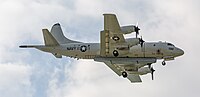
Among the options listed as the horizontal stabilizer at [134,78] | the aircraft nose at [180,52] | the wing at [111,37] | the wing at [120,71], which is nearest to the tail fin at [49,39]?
the wing at [120,71]

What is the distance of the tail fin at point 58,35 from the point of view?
7550 centimetres

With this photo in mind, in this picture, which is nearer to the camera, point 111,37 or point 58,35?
point 111,37

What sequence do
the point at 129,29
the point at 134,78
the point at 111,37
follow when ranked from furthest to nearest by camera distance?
the point at 134,78 → the point at 129,29 → the point at 111,37

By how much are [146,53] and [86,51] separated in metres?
8.67

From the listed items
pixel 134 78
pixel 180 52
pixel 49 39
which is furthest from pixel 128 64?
pixel 49 39

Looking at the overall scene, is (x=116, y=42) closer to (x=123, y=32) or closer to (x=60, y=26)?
(x=123, y=32)

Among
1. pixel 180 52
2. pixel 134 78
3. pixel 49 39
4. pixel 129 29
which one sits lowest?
pixel 134 78

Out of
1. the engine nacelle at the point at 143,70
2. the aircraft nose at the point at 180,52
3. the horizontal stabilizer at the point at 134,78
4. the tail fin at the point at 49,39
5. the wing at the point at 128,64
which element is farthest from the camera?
the horizontal stabilizer at the point at 134,78

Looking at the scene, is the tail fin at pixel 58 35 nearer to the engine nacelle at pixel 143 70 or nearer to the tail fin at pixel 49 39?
the tail fin at pixel 49 39

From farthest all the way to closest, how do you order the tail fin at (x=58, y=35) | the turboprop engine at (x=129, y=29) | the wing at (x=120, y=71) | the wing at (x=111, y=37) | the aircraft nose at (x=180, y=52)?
the tail fin at (x=58, y=35) → the wing at (x=120, y=71) → the aircraft nose at (x=180, y=52) → the turboprop engine at (x=129, y=29) → the wing at (x=111, y=37)

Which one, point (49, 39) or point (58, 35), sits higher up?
point (58, 35)

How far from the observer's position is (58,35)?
76812 millimetres

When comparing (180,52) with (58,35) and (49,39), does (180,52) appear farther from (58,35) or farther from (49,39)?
(58,35)

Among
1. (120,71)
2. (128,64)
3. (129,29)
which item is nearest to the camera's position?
(129,29)
